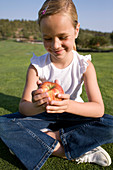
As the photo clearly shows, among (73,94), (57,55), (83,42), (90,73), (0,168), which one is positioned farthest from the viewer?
(83,42)

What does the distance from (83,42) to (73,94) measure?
23696 millimetres

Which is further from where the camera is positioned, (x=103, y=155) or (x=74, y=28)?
(x=74, y=28)

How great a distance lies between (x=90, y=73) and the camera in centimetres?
214

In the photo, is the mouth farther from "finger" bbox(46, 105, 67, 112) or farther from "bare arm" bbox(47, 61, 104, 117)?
"finger" bbox(46, 105, 67, 112)

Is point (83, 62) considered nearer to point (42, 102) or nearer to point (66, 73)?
point (66, 73)

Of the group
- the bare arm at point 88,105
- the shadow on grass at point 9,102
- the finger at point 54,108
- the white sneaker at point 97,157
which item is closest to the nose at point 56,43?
the bare arm at point 88,105

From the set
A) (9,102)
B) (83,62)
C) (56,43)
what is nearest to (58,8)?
(56,43)

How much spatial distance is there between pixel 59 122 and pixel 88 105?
1.66ft

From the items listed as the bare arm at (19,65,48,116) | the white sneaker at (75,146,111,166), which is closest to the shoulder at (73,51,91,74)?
the bare arm at (19,65,48,116)

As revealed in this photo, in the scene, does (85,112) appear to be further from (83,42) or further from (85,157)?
(83,42)

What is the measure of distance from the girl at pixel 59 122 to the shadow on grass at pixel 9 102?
1.11 metres

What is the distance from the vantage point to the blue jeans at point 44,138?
1.75m

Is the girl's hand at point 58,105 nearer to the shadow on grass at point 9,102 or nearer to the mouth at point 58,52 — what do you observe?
the mouth at point 58,52

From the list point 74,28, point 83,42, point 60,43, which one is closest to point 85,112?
point 60,43
